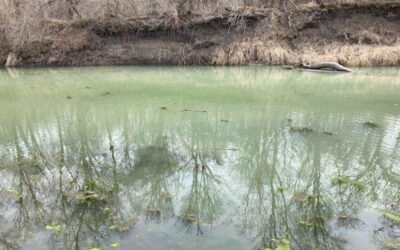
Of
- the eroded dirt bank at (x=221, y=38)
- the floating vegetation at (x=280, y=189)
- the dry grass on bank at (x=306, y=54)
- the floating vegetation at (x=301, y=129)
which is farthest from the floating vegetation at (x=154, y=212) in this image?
the eroded dirt bank at (x=221, y=38)

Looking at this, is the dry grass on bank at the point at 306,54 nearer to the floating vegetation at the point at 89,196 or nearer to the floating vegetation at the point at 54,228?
the floating vegetation at the point at 89,196

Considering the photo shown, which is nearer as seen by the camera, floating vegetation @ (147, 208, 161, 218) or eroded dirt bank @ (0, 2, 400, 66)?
floating vegetation @ (147, 208, 161, 218)

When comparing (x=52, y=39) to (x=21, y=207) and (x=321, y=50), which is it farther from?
(x=21, y=207)

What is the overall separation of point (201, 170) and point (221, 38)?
15.7 meters

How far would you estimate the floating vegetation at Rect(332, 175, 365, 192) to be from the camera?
5112mm

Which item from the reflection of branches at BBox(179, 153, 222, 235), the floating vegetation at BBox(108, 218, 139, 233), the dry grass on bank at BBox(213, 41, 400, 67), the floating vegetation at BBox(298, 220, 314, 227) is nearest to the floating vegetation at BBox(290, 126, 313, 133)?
the reflection of branches at BBox(179, 153, 222, 235)

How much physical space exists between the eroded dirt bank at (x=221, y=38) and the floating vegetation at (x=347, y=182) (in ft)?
43.3

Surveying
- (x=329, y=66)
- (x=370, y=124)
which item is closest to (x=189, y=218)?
(x=370, y=124)

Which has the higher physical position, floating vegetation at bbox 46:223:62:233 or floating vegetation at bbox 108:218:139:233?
floating vegetation at bbox 108:218:139:233

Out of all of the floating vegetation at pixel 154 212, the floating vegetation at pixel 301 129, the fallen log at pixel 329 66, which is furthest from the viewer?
the fallen log at pixel 329 66

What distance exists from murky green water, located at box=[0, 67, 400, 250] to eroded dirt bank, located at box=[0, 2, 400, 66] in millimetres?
8376

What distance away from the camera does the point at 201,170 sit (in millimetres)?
5777

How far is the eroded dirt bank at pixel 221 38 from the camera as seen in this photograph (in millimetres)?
19125

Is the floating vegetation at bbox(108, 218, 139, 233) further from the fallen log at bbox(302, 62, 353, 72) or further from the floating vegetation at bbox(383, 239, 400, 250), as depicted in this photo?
the fallen log at bbox(302, 62, 353, 72)
